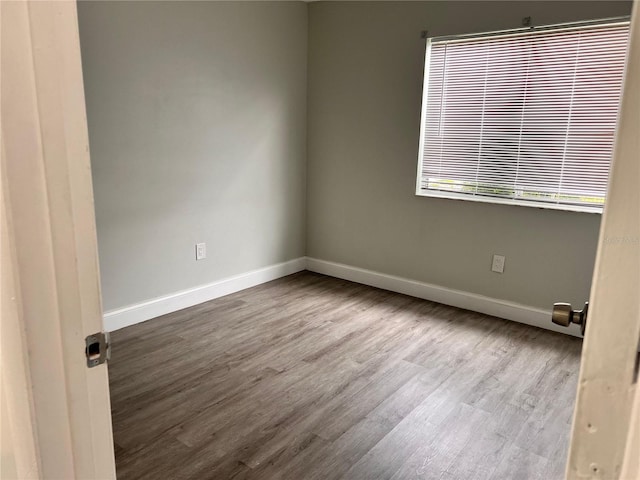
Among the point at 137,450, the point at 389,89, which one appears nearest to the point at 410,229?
the point at 389,89

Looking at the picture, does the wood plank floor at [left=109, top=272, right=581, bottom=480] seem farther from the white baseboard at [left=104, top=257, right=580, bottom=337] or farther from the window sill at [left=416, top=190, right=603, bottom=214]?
the window sill at [left=416, top=190, right=603, bottom=214]

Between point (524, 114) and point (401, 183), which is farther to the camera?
point (401, 183)

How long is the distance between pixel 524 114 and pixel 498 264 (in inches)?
40.4

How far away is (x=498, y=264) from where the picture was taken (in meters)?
3.41

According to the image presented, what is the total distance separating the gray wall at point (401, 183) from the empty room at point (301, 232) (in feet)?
0.06

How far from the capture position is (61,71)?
0.63 meters

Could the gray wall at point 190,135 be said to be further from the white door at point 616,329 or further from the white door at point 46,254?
the white door at point 616,329

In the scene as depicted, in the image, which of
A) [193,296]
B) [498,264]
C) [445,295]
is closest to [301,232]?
[193,296]

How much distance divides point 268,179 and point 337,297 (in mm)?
1123

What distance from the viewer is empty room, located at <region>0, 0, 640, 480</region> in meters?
0.69

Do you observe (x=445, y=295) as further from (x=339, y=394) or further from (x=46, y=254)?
(x=46, y=254)

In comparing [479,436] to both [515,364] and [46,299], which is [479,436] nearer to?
[515,364]

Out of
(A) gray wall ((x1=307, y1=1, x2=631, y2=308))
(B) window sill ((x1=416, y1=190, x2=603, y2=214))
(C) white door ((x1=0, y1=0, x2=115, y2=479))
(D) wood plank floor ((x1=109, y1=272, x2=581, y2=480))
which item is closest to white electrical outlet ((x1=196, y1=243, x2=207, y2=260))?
(D) wood plank floor ((x1=109, y1=272, x2=581, y2=480))

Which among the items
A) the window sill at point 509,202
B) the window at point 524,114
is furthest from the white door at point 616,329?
the window sill at point 509,202
